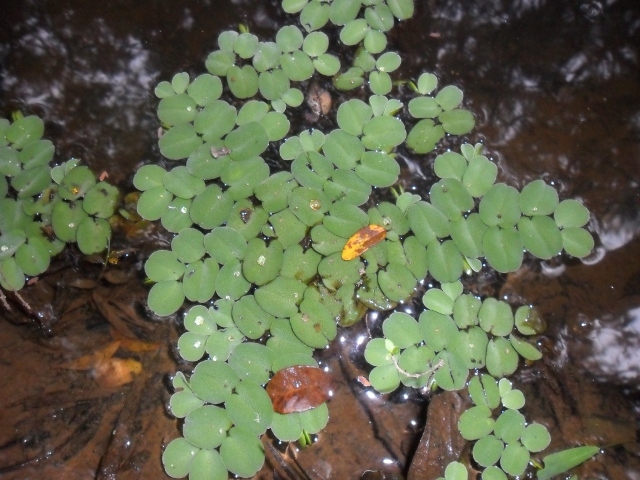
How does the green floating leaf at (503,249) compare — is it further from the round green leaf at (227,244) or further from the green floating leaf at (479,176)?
the round green leaf at (227,244)

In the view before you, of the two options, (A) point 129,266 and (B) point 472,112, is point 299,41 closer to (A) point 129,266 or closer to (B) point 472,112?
(B) point 472,112

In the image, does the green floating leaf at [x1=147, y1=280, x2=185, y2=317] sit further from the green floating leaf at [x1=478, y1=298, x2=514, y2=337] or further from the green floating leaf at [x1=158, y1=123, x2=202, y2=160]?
the green floating leaf at [x1=478, y1=298, x2=514, y2=337]

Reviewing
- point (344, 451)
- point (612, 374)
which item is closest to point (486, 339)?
point (612, 374)

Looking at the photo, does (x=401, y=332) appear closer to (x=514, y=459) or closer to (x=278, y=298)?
(x=278, y=298)

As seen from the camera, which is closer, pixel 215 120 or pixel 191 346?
pixel 191 346

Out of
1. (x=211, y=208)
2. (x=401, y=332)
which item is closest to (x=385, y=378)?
(x=401, y=332)

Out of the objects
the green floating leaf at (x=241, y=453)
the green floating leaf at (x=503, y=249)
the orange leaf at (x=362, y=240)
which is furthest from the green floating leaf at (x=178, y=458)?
the green floating leaf at (x=503, y=249)
